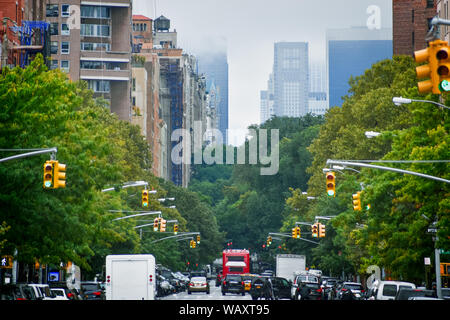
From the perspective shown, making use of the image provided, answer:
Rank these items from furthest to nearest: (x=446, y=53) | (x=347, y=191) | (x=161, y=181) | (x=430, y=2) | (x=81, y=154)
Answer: (x=161, y=181) → (x=430, y=2) → (x=347, y=191) → (x=81, y=154) → (x=446, y=53)

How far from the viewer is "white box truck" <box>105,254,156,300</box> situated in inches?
1764

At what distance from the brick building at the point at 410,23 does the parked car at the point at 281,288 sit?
38.8m

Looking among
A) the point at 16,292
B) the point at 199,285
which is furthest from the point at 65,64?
the point at 16,292

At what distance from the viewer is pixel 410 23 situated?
98.4 metres

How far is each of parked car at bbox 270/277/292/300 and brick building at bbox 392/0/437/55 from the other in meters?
38.8

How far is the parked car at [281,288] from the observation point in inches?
2459

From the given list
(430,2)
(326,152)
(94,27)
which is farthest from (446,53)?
(94,27)

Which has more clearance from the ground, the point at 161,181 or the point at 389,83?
the point at 389,83

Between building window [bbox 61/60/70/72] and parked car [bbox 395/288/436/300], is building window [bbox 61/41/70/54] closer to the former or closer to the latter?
building window [bbox 61/60/70/72]

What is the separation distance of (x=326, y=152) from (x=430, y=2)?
20296 millimetres

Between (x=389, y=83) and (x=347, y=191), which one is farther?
(x=389, y=83)

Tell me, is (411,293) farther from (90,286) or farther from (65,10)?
(65,10)
